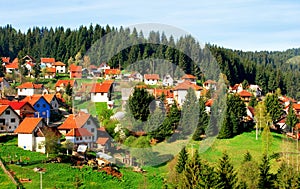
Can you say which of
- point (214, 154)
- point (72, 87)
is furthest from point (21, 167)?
point (72, 87)

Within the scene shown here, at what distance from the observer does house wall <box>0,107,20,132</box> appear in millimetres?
33281

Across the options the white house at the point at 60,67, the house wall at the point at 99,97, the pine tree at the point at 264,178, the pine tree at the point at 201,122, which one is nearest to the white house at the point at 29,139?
the pine tree at the point at 201,122

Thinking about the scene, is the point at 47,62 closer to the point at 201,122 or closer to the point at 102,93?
the point at 102,93

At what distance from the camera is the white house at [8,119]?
3325 centimetres

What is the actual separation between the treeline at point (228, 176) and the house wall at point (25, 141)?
9.24 m

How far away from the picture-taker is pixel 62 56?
73.1 metres

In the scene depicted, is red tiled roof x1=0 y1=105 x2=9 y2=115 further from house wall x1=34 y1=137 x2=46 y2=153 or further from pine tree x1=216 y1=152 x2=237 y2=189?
pine tree x1=216 y1=152 x2=237 y2=189

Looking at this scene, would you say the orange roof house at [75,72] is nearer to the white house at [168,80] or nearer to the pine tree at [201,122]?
the white house at [168,80]

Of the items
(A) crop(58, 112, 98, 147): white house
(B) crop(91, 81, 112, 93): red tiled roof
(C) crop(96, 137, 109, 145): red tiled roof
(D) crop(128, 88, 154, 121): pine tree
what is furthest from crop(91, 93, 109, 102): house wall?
(C) crop(96, 137, 109, 145): red tiled roof

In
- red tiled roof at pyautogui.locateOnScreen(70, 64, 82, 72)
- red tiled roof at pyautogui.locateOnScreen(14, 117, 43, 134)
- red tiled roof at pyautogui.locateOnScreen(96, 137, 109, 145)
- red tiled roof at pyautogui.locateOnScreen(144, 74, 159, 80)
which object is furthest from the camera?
red tiled roof at pyautogui.locateOnScreen(70, 64, 82, 72)

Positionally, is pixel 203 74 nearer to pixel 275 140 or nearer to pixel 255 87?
pixel 255 87

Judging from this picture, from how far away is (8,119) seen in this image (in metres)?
33.5

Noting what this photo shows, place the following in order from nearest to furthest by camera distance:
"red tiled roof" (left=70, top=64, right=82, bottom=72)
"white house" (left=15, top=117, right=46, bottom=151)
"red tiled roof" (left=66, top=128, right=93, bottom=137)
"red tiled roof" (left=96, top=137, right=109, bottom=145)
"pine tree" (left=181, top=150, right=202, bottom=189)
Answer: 1. "pine tree" (left=181, top=150, right=202, bottom=189)
2. "white house" (left=15, top=117, right=46, bottom=151)
3. "red tiled roof" (left=66, top=128, right=93, bottom=137)
4. "red tiled roof" (left=96, top=137, right=109, bottom=145)
5. "red tiled roof" (left=70, top=64, right=82, bottom=72)

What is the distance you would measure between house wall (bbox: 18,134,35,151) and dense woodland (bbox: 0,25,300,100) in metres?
25.3
